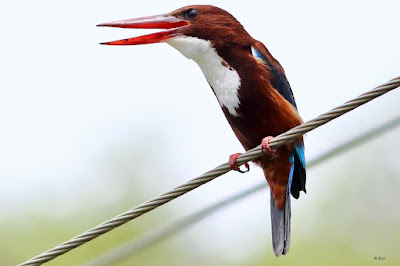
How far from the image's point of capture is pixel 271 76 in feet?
13.5

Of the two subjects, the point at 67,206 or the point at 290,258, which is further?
the point at 67,206

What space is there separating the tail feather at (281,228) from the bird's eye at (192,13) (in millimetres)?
924

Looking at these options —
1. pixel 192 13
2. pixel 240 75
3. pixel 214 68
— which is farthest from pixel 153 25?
pixel 240 75

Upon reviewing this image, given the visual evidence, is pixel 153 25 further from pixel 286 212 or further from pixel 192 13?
pixel 286 212

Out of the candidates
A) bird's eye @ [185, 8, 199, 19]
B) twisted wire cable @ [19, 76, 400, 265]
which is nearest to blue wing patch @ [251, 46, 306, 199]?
bird's eye @ [185, 8, 199, 19]

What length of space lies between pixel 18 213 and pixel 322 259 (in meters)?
2.99

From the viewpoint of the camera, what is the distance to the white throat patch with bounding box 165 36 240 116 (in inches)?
160

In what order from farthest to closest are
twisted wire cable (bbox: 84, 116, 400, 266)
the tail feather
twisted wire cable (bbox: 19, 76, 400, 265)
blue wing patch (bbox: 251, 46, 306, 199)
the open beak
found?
1. the tail feather
2. blue wing patch (bbox: 251, 46, 306, 199)
3. the open beak
4. twisted wire cable (bbox: 84, 116, 400, 266)
5. twisted wire cable (bbox: 19, 76, 400, 265)

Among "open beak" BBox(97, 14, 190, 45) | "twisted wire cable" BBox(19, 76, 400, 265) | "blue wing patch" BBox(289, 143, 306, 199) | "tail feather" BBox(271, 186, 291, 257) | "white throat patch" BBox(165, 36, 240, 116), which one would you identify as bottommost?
"tail feather" BBox(271, 186, 291, 257)

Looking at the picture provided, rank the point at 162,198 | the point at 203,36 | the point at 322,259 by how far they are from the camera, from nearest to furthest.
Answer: the point at 162,198
the point at 203,36
the point at 322,259

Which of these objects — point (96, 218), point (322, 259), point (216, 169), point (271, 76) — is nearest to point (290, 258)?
point (322, 259)

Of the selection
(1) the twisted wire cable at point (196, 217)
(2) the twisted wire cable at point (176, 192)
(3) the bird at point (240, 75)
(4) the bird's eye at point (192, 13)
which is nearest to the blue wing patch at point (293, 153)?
(3) the bird at point (240, 75)

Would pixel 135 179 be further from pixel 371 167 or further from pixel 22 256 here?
pixel 371 167

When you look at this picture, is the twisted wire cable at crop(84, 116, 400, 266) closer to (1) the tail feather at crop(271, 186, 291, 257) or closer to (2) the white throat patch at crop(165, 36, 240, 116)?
(1) the tail feather at crop(271, 186, 291, 257)
